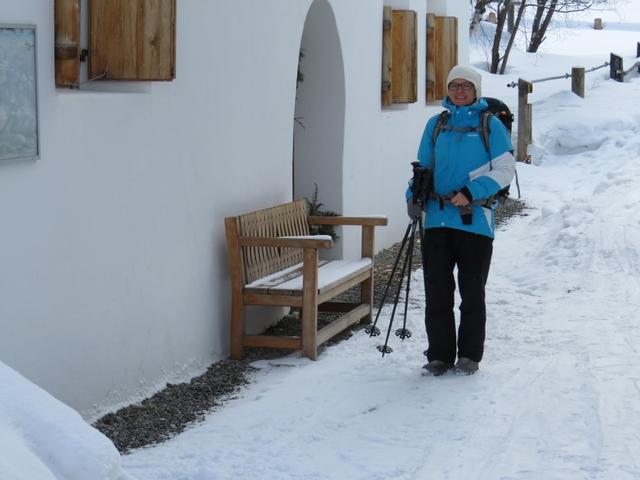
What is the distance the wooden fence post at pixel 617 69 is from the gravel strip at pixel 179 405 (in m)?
18.3

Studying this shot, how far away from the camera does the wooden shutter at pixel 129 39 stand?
6.26 meters

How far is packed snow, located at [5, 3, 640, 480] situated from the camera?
3.65m

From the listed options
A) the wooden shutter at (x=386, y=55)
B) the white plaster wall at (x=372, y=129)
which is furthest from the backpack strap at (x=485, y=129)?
the wooden shutter at (x=386, y=55)

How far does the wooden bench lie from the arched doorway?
2059 millimetres

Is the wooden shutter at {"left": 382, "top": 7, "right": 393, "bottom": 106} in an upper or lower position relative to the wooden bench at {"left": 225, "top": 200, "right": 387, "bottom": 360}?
upper

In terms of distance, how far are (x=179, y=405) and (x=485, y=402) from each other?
5.39ft

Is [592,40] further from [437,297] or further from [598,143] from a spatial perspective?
[437,297]

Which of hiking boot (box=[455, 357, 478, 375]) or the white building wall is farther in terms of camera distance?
hiking boot (box=[455, 357, 478, 375])

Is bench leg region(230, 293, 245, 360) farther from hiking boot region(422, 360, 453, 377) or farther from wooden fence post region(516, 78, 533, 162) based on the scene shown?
wooden fence post region(516, 78, 533, 162)

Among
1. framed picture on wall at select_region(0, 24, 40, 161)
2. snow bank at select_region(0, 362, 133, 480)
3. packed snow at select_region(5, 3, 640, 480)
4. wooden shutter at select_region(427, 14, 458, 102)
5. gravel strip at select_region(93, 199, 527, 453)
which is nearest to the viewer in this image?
snow bank at select_region(0, 362, 133, 480)

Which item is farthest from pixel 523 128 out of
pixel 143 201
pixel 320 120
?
pixel 143 201

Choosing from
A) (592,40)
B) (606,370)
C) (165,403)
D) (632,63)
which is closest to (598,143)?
(632,63)

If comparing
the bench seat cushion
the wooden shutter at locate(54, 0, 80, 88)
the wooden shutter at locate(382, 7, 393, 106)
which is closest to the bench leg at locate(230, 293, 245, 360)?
the bench seat cushion

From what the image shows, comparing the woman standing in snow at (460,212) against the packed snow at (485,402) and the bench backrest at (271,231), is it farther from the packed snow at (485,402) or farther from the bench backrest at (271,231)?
the bench backrest at (271,231)
